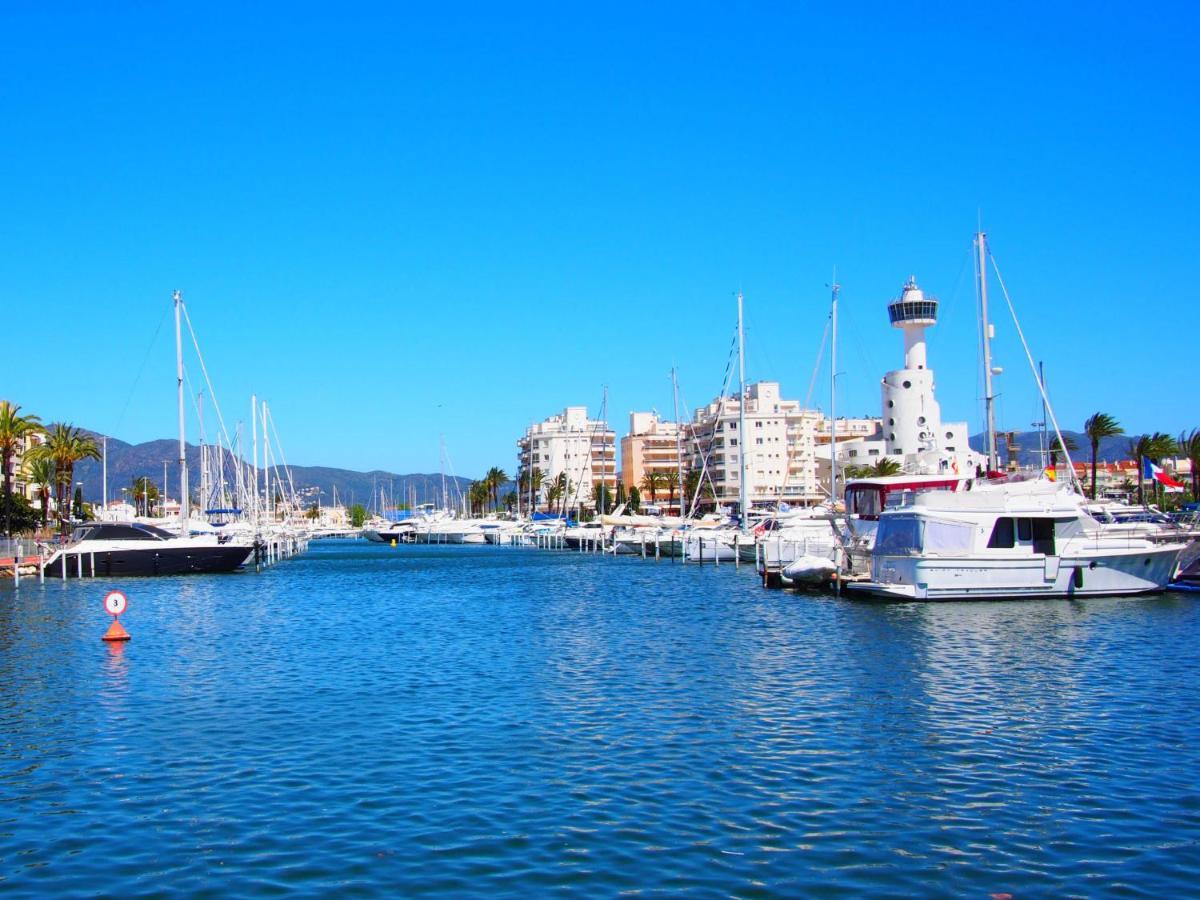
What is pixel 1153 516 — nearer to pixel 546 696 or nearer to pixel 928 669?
pixel 928 669

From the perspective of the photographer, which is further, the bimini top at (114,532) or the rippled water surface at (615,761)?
the bimini top at (114,532)

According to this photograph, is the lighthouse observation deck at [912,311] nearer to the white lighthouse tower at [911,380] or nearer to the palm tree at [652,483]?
the white lighthouse tower at [911,380]

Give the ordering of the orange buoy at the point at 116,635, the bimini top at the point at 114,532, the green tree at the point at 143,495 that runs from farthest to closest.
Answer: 1. the green tree at the point at 143,495
2. the bimini top at the point at 114,532
3. the orange buoy at the point at 116,635

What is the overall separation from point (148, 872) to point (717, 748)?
918 centimetres

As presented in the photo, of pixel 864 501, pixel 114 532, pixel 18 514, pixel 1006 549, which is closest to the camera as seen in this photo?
pixel 1006 549

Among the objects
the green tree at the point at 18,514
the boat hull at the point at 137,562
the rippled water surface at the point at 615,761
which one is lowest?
the rippled water surface at the point at 615,761

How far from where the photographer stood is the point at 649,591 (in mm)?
57969

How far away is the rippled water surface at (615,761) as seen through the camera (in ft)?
44.0

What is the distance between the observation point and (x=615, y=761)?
1853 cm

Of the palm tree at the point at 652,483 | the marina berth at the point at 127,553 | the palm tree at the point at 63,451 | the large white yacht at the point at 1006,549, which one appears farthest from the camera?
the palm tree at the point at 652,483

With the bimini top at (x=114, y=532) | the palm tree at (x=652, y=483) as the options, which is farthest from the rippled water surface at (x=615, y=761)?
the palm tree at (x=652, y=483)

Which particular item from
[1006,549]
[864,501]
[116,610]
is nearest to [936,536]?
[1006,549]

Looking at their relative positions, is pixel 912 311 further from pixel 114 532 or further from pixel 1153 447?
pixel 114 532

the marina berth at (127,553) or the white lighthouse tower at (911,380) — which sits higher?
the white lighthouse tower at (911,380)
